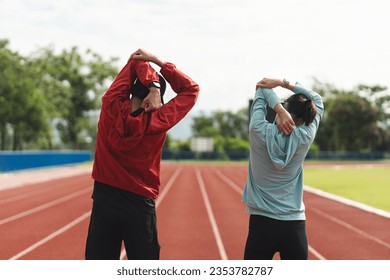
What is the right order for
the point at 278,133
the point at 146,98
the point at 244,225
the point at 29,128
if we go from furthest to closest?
the point at 29,128 < the point at 244,225 < the point at 278,133 < the point at 146,98

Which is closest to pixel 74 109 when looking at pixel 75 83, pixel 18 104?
pixel 75 83

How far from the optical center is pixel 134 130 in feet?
8.64

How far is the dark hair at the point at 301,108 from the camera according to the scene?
2896 millimetres

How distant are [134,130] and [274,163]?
73cm

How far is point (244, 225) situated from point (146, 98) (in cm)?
722

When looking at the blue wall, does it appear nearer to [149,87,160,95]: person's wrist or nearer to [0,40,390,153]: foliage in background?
[0,40,390,153]: foliage in background

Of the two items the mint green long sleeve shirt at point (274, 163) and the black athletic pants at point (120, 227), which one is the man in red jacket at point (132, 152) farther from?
the mint green long sleeve shirt at point (274, 163)

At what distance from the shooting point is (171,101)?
2.75 m

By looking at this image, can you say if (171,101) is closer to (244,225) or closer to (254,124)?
(254,124)

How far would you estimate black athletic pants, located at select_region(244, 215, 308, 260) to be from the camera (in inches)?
114

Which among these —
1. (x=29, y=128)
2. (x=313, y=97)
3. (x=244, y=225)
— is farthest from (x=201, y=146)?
(x=313, y=97)

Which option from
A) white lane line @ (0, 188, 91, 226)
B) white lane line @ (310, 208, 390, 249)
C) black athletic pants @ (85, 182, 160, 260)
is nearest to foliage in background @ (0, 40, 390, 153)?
white lane line @ (0, 188, 91, 226)

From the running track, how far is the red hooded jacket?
405cm

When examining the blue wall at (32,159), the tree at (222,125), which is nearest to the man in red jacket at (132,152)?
the blue wall at (32,159)
